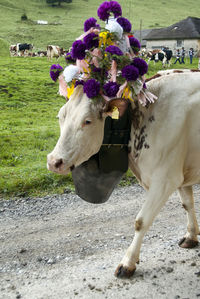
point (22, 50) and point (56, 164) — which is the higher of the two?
point (22, 50)

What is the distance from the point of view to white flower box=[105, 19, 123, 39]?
3586mm

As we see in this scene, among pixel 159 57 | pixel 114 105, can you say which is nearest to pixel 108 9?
pixel 114 105

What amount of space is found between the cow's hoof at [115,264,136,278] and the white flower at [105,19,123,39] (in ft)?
7.79

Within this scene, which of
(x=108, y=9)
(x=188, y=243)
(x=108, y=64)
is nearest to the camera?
(x=108, y=64)

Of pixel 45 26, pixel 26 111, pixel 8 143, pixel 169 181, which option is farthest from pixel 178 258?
pixel 45 26

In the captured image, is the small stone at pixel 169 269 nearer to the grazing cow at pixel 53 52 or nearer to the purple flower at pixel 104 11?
the purple flower at pixel 104 11

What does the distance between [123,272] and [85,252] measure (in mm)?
713

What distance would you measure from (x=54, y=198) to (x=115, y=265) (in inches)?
90.7

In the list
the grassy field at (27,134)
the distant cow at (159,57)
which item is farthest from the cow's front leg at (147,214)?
the distant cow at (159,57)

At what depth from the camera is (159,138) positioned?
3.82 m

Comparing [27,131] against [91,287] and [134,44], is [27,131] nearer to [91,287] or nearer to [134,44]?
[134,44]

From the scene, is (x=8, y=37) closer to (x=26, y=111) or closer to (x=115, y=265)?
(x=26, y=111)

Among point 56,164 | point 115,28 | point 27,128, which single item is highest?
point 115,28

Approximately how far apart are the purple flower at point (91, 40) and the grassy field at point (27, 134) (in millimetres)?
3502
